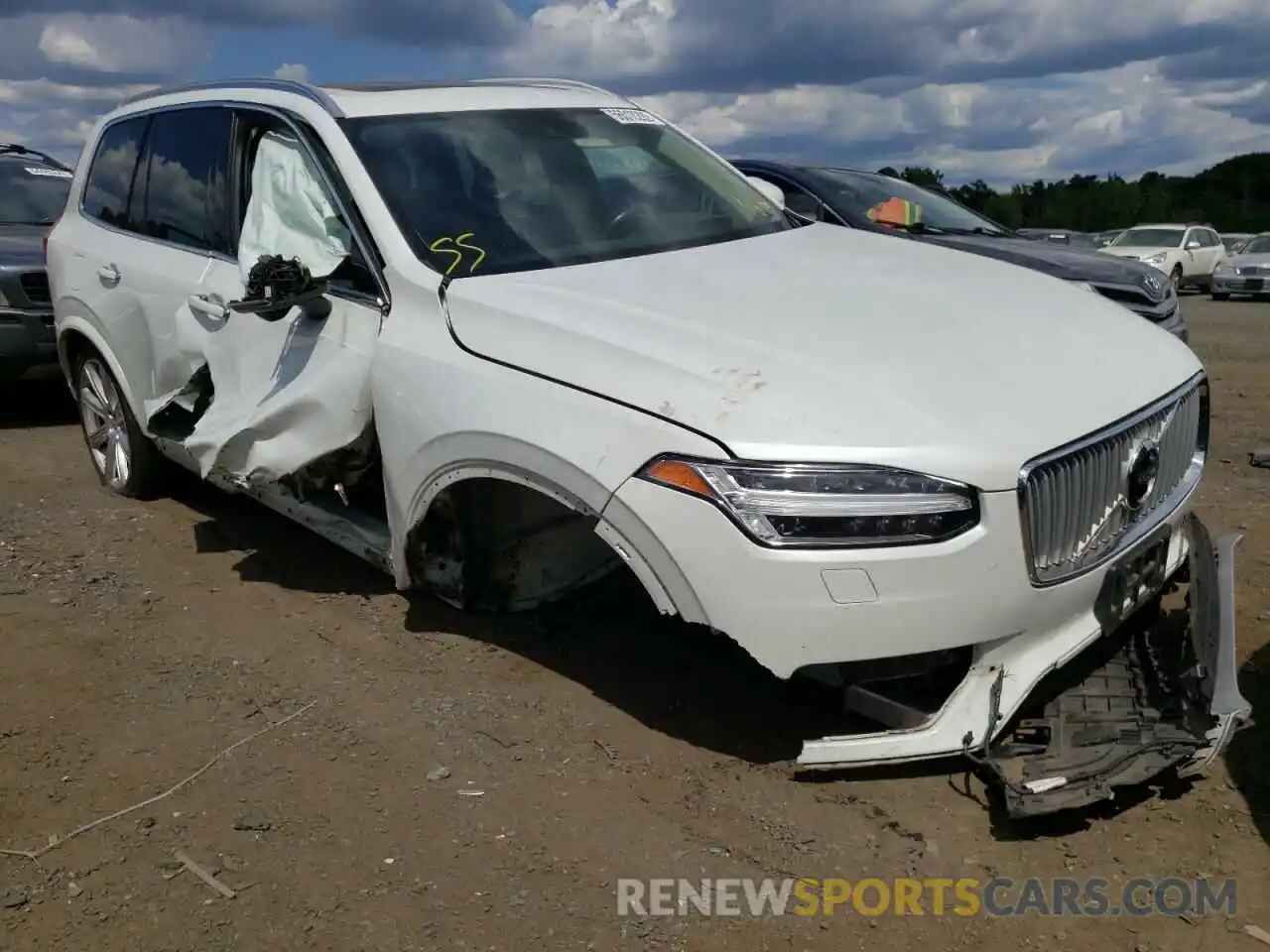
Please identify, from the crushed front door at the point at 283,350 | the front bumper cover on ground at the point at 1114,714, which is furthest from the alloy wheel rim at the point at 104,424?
the front bumper cover on ground at the point at 1114,714

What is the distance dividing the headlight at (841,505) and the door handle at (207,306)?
8.06 ft

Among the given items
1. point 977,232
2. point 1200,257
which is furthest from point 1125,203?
point 977,232

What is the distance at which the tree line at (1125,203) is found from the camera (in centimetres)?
5541

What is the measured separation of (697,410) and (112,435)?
4216 mm

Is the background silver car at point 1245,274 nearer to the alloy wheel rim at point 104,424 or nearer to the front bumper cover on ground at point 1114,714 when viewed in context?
the front bumper cover on ground at point 1114,714

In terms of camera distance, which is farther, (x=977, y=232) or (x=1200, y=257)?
(x=1200, y=257)

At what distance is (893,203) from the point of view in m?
8.23

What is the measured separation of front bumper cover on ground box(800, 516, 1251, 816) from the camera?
295 cm

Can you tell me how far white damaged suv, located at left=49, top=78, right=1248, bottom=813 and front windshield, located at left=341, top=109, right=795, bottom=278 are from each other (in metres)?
0.01

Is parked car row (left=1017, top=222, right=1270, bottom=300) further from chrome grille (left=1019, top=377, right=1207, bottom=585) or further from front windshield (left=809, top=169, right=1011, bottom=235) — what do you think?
chrome grille (left=1019, top=377, right=1207, bottom=585)

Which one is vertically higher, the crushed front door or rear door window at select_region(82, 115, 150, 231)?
rear door window at select_region(82, 115, 150, 231)

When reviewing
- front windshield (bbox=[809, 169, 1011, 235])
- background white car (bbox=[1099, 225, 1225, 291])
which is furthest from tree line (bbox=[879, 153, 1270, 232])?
front windshield (bbox=[809, 169, 1011, 235])

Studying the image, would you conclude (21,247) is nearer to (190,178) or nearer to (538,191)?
(190,178)

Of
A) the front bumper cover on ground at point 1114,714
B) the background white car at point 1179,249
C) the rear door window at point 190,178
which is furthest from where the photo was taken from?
the background white car at point 1179,249
